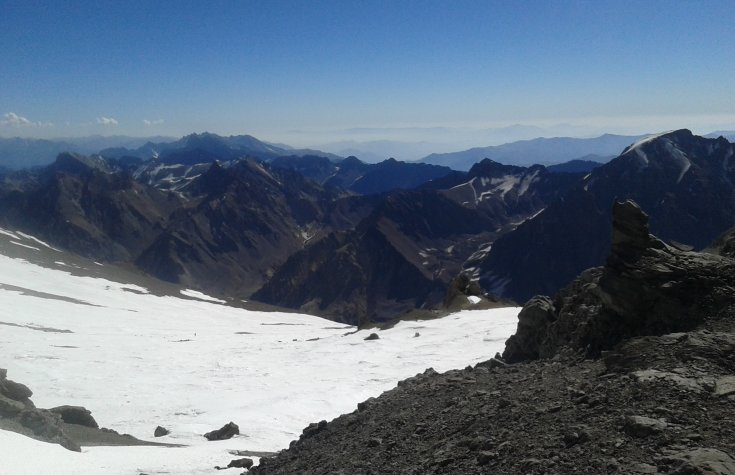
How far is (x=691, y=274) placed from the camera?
48.6 feet

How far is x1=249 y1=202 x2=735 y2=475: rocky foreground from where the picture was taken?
920 centimetres

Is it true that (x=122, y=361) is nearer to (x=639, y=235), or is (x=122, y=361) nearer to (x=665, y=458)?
(x=639, y=235)

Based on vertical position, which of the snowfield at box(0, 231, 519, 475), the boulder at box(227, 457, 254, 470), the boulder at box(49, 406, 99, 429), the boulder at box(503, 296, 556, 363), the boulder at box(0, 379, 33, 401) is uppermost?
the boulder at box(503, 296, 556, 363)

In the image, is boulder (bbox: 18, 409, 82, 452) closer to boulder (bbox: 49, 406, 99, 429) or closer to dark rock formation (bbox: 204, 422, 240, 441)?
boulder (bbox: 49, 406, 99, 429)

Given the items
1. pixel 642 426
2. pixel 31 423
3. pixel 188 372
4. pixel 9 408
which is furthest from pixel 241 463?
pixel 188 372

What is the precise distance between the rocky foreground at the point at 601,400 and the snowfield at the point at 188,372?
612 cm

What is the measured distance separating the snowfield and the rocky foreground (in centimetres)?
612

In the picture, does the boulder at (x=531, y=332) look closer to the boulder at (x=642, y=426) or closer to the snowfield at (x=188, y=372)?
the snowfield at (x=188, y=372)

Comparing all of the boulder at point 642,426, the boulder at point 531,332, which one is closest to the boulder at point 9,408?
the boulder at point 531,332

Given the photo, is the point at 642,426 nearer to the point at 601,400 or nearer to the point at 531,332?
the point at 601,400

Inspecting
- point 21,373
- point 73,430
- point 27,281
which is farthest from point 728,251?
point 27,281

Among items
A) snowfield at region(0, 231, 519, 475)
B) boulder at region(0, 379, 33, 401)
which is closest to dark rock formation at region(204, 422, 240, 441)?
snowfield at region(0, 231, 519, 475)

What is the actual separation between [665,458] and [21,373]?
38830 mm

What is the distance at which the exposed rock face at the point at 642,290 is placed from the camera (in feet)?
47.1
